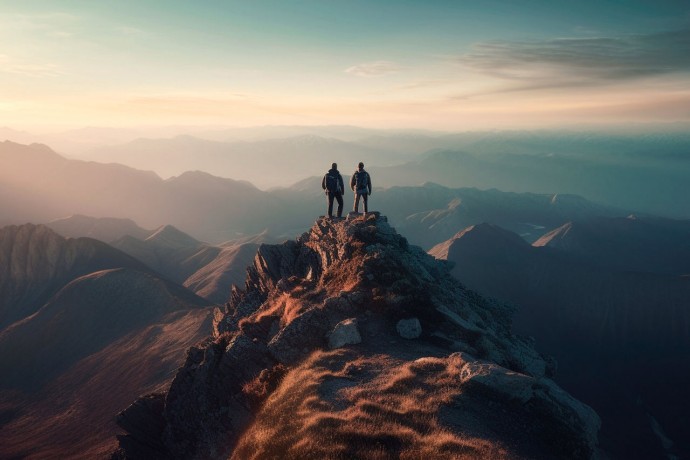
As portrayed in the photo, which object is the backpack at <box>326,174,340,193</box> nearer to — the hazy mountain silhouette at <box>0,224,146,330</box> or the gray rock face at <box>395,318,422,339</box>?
the gray rock face at <box>395,318,422,339</box>

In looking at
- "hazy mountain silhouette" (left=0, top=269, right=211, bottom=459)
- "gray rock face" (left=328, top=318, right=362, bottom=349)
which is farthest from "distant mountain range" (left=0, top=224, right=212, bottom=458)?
"gray rock face" (left=328, top=318, right=362, bottom=349)

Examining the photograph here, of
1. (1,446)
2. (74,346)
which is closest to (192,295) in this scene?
(74,346)

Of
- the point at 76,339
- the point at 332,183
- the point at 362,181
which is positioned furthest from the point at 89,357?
the point at 362,181

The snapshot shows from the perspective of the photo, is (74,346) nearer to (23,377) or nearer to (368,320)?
(23,377)

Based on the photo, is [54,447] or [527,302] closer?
[54,447]

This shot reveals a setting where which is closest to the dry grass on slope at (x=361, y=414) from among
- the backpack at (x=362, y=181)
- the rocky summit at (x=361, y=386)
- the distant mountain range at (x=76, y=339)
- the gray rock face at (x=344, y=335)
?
the rocky summit at (x=361, y=386)
